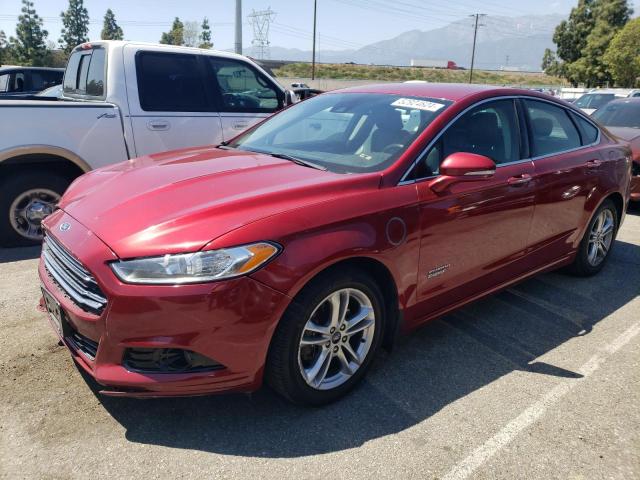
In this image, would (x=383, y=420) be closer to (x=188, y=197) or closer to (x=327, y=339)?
(x=327, y=339)

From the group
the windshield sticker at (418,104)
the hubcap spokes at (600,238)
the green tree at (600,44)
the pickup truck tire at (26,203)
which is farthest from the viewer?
the green tree at (600,44)

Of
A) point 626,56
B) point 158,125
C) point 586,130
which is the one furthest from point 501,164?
point 626,56

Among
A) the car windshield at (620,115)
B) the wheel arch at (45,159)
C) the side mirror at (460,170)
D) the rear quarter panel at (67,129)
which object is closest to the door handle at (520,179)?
the side mirror at (460,170)

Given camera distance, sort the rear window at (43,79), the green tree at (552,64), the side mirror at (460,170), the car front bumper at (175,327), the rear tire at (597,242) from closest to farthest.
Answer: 1. the car front bumper at (175,327)
2. the side mirror at (460,170)
3. the rear tire at (597,242)
4. the rear window at (43,79)
5. the green tree at (552,64)

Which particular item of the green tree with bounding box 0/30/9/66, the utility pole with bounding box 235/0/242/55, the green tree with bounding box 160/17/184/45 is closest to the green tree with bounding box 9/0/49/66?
the green tree with bounding box 0/30/9/66

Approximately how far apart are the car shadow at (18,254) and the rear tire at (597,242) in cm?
504

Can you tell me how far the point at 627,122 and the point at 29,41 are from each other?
7009cm

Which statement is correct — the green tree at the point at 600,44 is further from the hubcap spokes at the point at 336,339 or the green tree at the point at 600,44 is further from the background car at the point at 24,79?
the hubcap spokes at the point at 336,339

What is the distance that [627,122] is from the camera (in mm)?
8562

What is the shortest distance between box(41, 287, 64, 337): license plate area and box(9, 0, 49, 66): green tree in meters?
67.5

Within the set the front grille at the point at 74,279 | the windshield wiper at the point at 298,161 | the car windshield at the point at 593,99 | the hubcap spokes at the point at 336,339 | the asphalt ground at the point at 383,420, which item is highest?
the car windshield at the point at 593,99

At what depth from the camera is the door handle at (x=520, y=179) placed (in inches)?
139

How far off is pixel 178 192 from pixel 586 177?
11.0 ft

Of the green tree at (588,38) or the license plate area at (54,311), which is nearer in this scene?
the license plate area at (54,311)
